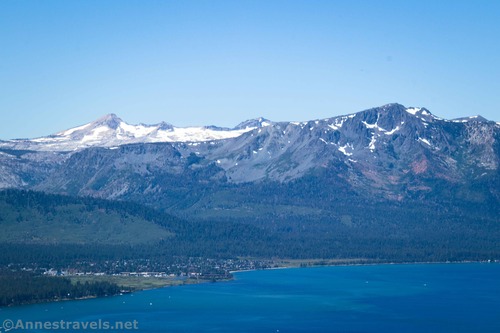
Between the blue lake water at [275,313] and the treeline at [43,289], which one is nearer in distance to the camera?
the blue lake water at [275,313]

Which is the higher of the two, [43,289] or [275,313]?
[43,289]

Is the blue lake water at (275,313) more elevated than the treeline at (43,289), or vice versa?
the treeline at (43,289)

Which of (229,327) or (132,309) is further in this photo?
(132,309)

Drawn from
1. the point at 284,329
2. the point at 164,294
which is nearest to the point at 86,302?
the point at 164,294

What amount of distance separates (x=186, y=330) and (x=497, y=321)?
185 ft

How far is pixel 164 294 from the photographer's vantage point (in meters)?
199

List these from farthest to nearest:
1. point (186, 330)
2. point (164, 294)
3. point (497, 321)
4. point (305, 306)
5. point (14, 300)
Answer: point (164, 294)
point (305, 306)
point (14, 300)
point (497, 321)
point (186, 330)

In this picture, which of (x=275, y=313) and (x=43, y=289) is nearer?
(x=275, y=313)

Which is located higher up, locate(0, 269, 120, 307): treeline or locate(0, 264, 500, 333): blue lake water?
locate(0, 269, 120, 307): treeline

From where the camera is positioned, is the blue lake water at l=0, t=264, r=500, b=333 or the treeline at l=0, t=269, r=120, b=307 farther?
the treeline at l=0, t=269, r=120, b=307

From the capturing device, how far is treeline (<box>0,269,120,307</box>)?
568 feet

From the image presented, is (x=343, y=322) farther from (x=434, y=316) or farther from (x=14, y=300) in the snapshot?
(x=14, y=300)

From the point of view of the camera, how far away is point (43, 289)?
7111 inches

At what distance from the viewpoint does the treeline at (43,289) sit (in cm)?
17312
